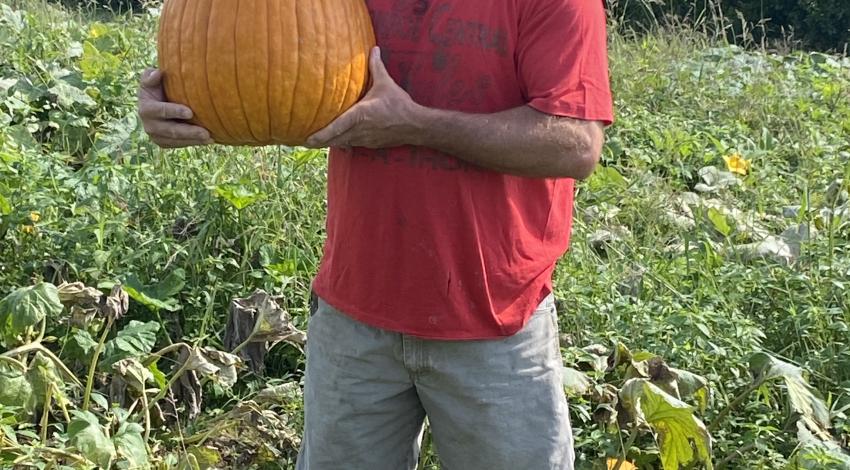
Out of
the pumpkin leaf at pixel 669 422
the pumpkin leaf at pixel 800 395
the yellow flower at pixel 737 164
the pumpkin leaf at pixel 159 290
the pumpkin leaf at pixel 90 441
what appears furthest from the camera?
the yellow flower at pixel 737 164

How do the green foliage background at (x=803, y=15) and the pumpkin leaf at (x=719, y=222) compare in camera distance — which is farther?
the green foliage background at (x=803, y=15)

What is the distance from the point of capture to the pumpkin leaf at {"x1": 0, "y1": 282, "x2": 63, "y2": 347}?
3176 mm

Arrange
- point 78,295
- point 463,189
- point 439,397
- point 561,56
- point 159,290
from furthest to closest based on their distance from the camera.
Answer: point 159,290, point 78,295, point 439,397, point 463,189, point 561,56

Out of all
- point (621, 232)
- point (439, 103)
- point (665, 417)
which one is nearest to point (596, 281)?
point (621, 232)

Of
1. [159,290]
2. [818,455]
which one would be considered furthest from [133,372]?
[818,455]

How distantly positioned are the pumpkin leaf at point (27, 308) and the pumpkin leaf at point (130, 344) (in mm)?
235

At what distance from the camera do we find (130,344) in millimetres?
3445

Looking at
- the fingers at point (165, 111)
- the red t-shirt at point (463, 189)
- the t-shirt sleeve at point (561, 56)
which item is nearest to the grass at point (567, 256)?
the red t-shirt at point (463, 189)

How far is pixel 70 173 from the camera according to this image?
15.0 feet

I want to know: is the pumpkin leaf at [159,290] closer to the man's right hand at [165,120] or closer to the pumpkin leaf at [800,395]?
the man's right hand at [165,120]

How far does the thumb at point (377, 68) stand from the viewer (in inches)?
84.7

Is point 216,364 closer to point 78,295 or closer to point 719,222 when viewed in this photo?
point 78,295

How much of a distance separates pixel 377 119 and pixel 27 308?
158 cm

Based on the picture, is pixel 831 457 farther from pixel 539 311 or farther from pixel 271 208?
pixel 271 208
